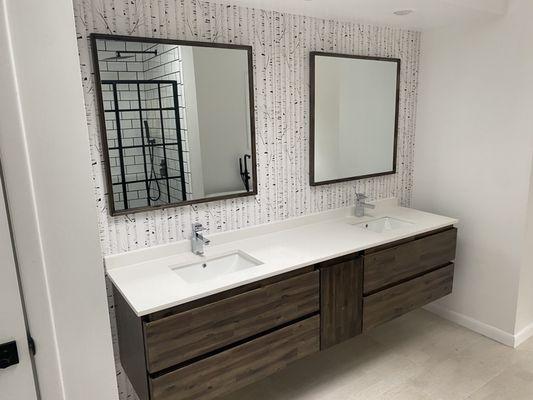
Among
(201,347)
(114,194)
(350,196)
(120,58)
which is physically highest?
(120,58)

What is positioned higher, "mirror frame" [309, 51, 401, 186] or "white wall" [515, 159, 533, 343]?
"mirror frame" [309, 51, 401, 186]

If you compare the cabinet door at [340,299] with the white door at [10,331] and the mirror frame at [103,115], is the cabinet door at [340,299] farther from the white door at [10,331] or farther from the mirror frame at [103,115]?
the white door at [10,331]

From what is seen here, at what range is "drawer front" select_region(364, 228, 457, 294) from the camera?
7.50 ft

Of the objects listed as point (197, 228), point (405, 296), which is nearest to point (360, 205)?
point (405, 296)

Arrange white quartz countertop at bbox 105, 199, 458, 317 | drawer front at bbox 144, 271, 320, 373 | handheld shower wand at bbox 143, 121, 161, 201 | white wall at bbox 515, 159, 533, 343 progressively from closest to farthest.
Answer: drawer front at bbox 144, 271, 320, 373 < white quartz countertop at bbox 105, 199, 458, 317 < handheld shower wand at bbox 143, 121, 161, 201 < white wall at bbox 515, 159, 533, 343

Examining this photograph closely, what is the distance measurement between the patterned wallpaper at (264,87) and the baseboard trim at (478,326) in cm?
104

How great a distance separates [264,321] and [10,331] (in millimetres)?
1045

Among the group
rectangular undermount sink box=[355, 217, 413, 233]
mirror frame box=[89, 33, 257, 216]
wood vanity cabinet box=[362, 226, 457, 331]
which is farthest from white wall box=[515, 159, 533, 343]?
mirror frame box=[89, 33, 257, 216]

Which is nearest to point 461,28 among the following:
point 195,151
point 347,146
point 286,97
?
point 347,146

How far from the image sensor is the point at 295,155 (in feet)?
8.32

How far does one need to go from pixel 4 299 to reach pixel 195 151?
1.19m

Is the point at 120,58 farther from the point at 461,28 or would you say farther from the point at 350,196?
the point at 461,28

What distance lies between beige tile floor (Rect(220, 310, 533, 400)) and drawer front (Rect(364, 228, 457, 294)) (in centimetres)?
59

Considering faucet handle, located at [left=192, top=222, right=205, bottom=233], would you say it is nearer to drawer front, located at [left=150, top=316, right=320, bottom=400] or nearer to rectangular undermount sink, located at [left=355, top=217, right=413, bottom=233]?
drawer front, located at [left=150, top=316, right=320, bottom=400]
